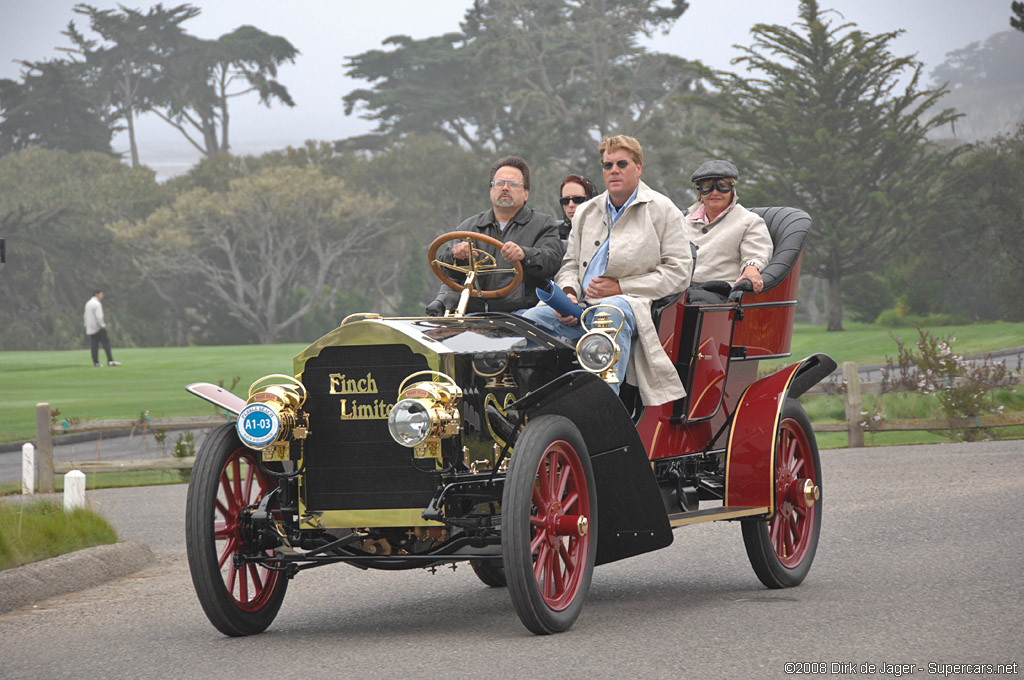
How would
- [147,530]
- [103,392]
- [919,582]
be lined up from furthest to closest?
[103,392] → [147,530] → [919,582]

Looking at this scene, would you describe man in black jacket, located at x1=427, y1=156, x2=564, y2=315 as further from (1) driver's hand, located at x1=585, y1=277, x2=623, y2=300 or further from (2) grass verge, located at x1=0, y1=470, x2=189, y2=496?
(2) grass verge, located at x1=0, y1=470, x2=189, y2=496

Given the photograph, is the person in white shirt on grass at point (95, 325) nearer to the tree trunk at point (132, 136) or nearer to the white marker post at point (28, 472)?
the white marker post at point (28, 472)

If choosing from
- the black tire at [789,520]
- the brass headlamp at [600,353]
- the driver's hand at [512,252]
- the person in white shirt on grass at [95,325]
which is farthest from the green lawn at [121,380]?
the brass headlamp at [600,353]

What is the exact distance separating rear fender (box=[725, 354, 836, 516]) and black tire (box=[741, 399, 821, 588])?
0.25 ft

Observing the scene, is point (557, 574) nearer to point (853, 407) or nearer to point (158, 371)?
point (853, 407)

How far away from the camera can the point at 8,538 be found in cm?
782

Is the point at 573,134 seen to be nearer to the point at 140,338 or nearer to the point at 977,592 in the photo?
the point at 140,338

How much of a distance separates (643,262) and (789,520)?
5.74 feet

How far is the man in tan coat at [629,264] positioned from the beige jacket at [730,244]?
0.79m

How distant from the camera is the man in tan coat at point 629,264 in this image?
6324mm

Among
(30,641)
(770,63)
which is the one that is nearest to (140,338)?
(770,63)

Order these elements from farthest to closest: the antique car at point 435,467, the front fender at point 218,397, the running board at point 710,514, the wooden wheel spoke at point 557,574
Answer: the running board at point 710,514 → the front fender at point 218,397 → the wooden wheel spoke at point 557,574 → the antique car at point 435,467

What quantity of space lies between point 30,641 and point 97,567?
210cm

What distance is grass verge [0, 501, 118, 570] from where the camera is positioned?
775cm
